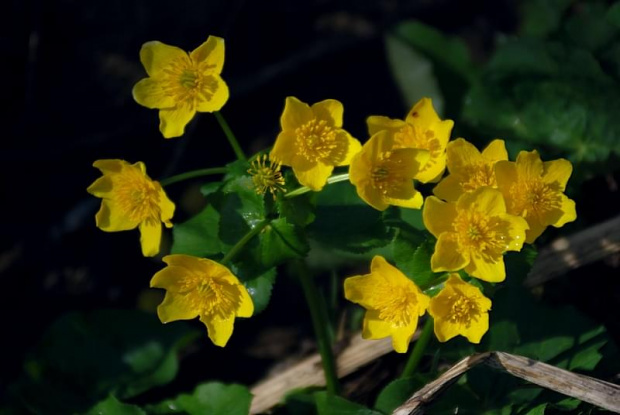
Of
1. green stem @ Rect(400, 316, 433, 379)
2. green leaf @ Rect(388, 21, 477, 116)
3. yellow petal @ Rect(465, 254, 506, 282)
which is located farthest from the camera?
green leaf @ Rect(388, 21, 477, 116)

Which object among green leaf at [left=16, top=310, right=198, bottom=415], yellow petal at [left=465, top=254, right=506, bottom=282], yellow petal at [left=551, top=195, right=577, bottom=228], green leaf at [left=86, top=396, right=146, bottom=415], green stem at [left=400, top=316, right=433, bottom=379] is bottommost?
green leaf at [left=16, top=310, right=198, bottom=415]

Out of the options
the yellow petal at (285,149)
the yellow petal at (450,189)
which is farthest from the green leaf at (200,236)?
the yellow petal at (450,189)

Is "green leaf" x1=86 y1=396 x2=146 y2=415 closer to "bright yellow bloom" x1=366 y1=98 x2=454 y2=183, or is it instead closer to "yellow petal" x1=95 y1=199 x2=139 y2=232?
"yellow petal" x1=95 y1=199 x2=139 y2=232

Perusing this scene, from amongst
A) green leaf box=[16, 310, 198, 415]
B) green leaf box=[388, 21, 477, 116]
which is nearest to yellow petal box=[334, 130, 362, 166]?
green leaf box=[16, 310, 198, 415]

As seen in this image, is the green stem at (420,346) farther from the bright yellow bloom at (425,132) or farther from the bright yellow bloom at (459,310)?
the bright yellow bloom at (425,132)

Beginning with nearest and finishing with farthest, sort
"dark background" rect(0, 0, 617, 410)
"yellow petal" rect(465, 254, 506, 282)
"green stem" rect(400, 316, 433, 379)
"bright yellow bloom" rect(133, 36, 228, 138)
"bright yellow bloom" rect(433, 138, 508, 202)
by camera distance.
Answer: "yellow petal" rect(465, 254, 506, 282)
"bright yellow bloom" rect(433, 138, 508, 202)
"bright yellow bloom" rect(133, 36, 228, 138)
"green stem" rect(400, 316, 433, 379)
"dark background" rect(0, 0, 617, 410)

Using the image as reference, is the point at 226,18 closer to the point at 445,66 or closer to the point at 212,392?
the point at 445,66

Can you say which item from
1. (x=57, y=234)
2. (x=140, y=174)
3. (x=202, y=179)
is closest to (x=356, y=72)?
(x=202, y=179)

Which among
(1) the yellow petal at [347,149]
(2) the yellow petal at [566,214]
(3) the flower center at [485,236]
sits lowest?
(2) the yellow petal at [566,214]
